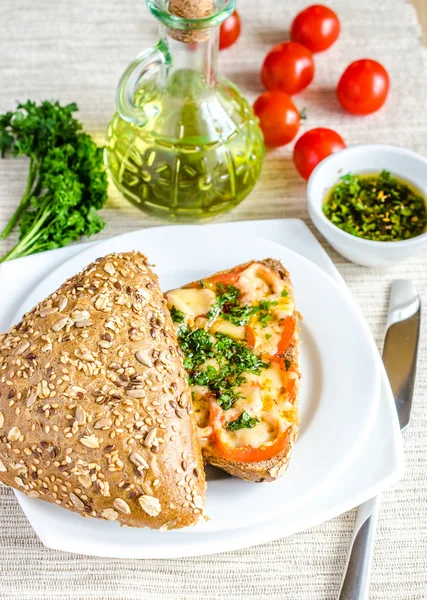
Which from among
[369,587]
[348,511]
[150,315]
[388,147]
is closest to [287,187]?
[388,147]

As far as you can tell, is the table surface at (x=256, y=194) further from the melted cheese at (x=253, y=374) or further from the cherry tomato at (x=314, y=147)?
the melted cheese at (x=253, y=374)

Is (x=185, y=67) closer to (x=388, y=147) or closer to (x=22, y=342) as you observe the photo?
(x=388, y=147)

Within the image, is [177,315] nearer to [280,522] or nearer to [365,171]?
[280,522]

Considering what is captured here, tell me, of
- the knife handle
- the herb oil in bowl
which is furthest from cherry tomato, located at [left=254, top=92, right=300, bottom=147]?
the knife handle

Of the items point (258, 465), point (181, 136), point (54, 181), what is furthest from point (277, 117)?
point (258, 465)

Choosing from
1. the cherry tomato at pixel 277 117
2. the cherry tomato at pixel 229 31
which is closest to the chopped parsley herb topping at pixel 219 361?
the cherry tomato at pixel 277 117
